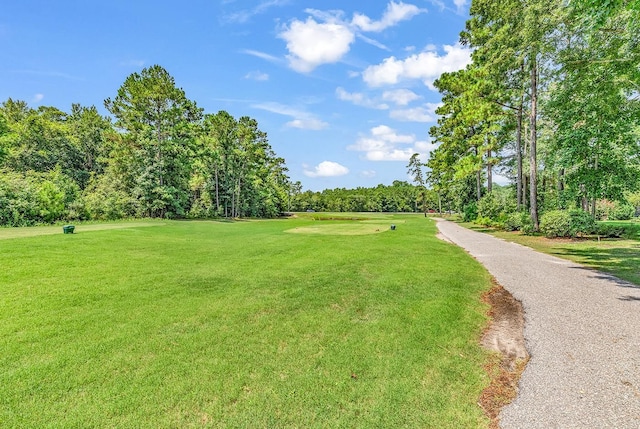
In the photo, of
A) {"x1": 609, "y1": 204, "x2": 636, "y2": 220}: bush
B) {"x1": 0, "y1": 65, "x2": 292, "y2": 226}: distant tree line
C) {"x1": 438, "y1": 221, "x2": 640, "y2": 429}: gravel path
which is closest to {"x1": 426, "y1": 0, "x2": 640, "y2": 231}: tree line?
{"x1": 438, "y1": 221, "x2": 640, "y2": 429}: gravel path

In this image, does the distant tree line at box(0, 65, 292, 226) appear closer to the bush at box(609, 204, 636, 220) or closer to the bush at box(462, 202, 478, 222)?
the bush at box(462, 202, 478, 222)

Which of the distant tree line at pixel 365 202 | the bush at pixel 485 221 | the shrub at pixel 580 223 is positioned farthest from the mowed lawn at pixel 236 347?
the distant tree line at pixel 365 202

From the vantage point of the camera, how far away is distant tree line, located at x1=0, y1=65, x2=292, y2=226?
2788 centimetres

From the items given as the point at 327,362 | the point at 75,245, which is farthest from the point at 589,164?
the point at 75,245

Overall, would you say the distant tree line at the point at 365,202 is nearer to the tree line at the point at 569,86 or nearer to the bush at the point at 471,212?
the bush at the point at 471,212

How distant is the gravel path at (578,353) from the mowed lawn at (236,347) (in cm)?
59

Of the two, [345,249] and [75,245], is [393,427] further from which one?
[75,245]

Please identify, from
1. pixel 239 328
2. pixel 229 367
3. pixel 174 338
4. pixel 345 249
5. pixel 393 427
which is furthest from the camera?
pixel 345 249

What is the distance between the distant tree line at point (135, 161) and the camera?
27875mm

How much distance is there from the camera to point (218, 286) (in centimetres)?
709

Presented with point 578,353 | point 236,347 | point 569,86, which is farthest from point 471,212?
point 236,347

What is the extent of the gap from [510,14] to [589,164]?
30.3 ft

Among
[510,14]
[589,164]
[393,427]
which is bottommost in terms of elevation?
[393,427]

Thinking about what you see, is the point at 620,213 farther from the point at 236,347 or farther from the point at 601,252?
the point at 236,347
